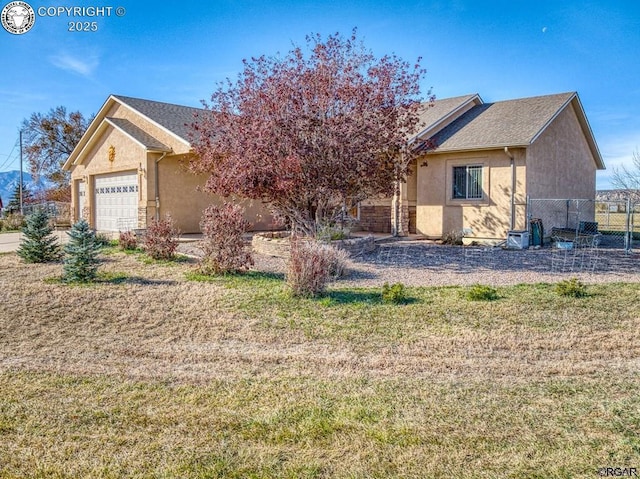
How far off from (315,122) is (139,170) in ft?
32.1

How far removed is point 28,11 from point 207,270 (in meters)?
10.4

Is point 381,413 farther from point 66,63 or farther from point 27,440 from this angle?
point 66,63

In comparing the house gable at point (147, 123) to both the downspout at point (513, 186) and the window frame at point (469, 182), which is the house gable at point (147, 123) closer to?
the window frame at point (469, 182)

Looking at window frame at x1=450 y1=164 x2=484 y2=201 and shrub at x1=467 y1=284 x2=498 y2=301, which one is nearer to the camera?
shrub at x1=467 y1=284 x2=498 y2=301

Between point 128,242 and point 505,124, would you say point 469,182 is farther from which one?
point 128,242

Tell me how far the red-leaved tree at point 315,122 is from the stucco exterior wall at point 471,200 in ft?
14.5

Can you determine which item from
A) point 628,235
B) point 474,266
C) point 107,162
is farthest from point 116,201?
point 628,235

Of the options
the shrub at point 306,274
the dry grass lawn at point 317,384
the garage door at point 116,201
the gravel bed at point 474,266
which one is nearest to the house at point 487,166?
the gravel bed at point 474,266

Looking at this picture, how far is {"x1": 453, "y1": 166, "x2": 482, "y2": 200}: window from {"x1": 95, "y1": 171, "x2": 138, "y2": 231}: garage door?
41.8 feet

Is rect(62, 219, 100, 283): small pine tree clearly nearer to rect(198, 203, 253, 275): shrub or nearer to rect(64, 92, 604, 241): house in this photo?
rect(198, 203, 253, 275): shrub

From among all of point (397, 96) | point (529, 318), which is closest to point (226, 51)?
point (397, 96)

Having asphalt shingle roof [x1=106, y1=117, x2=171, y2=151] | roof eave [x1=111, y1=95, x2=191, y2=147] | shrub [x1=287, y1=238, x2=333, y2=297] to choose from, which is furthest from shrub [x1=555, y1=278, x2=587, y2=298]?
asphalt shingle roof [x1=106, y1=117, x2=171, y2=151]

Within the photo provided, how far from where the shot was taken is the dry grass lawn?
3.40 metres

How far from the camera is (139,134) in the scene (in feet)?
62.8
